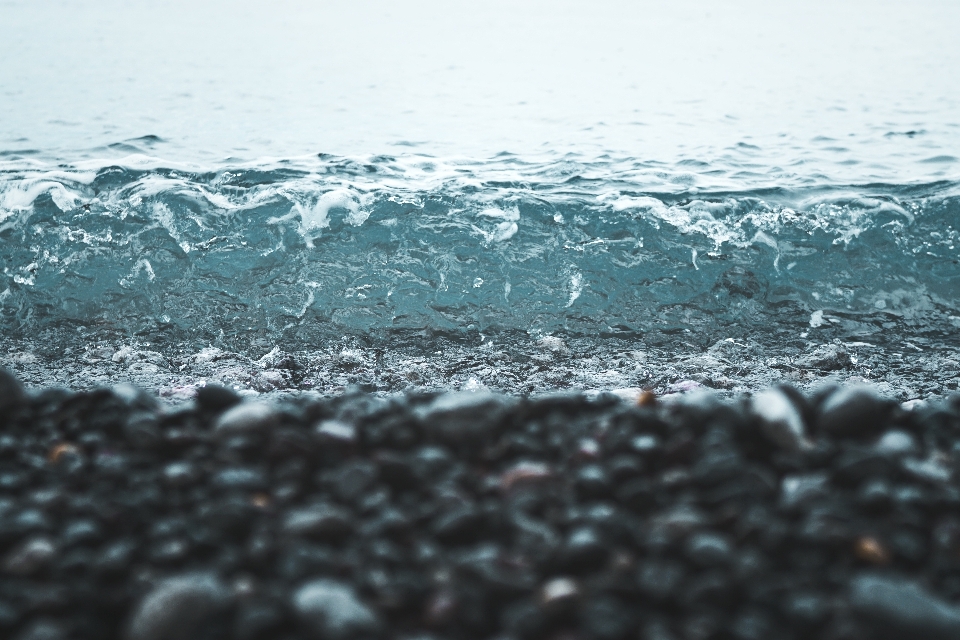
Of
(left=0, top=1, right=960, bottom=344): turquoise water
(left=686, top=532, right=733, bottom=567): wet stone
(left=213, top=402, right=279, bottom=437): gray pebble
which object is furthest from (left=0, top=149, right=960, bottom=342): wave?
(left=686, top=532, right=733, bottom=567): wet stone

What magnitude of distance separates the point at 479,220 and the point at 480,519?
3952 mm

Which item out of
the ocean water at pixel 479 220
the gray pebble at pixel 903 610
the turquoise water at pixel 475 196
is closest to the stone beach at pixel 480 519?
the gray pebble at pixel 903 610

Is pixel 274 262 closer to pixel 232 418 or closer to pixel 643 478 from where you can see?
pixel 232 418

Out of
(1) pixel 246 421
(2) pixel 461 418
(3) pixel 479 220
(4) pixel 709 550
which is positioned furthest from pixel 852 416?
(3) pixel 479 220

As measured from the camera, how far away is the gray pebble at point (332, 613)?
4.22ft

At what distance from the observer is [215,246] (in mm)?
5098

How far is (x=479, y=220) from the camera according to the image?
17.7ft

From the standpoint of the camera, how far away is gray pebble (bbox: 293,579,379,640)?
1.29 metres

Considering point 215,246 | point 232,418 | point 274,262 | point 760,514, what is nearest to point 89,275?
point 215,246

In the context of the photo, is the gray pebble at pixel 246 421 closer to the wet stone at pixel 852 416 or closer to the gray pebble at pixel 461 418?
the gray pebble at pixel 461 418

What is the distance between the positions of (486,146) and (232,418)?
584 centimetres

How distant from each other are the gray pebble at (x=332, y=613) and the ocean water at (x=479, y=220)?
7.80ft

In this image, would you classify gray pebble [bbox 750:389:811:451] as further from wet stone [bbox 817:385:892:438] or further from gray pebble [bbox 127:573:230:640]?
gray pebble [bbox 127:573:230:640]

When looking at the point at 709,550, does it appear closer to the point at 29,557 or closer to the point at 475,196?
the point at 29,557
